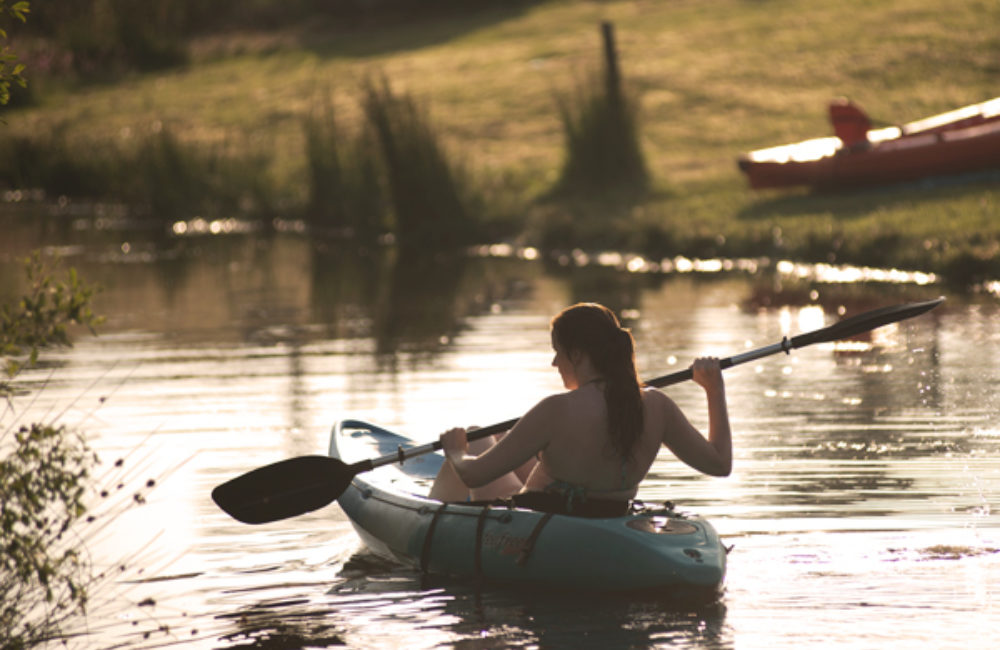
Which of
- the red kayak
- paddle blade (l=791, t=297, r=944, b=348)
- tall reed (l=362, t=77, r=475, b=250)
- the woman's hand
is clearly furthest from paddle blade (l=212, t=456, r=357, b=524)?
tall reed (l=362, t=77, r=475, b=250)

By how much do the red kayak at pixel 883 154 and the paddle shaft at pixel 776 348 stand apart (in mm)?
12521

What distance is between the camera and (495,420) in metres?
11.0

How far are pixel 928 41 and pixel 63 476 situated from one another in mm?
25622

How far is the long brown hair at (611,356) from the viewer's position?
22.2 feet

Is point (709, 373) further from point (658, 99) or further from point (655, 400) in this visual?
point (658, 99)

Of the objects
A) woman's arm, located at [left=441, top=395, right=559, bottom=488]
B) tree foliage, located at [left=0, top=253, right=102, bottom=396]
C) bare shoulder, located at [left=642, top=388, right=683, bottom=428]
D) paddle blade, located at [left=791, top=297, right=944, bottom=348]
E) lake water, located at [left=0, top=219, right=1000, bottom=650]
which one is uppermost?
tree foliage, located at [left=0, top=253, right=102, bottom=396]

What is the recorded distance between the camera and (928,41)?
2927cm

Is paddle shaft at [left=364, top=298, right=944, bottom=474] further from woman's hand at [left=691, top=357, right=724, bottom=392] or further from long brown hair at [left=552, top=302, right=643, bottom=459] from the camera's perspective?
long brown hair at [left=552, top=302, right=643, bottom=459]

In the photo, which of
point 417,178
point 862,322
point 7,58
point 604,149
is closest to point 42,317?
point 7,58

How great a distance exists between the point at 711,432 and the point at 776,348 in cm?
88

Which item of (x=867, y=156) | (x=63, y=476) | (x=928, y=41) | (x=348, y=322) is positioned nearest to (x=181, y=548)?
(x=63, y=476)

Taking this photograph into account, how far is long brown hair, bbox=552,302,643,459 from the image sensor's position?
6.75 metres

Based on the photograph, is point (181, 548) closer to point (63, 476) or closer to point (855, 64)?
point (63, 476)

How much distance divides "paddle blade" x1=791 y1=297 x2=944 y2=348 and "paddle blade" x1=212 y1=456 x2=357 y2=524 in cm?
216
